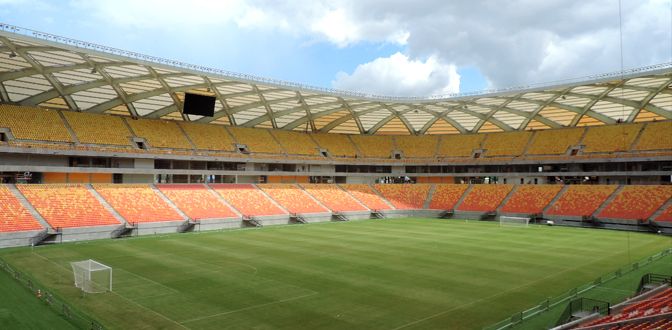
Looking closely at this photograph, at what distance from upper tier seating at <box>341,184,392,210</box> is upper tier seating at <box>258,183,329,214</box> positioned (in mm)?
8368

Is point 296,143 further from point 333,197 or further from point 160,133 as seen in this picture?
point 160,133

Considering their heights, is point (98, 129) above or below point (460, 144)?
below

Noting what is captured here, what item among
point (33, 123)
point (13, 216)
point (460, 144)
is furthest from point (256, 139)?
point (13, 216)

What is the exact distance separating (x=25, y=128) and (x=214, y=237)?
2295 centimetres

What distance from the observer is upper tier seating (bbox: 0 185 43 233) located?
3641 cm

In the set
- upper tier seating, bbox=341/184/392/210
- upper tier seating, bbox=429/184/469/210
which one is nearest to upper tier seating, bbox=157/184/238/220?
upper tier seating, bbox=341/184/392/210

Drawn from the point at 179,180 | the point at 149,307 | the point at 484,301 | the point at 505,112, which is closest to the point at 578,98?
the point at 505,112

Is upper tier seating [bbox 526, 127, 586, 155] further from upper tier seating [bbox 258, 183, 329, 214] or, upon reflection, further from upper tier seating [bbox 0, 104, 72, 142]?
upper tier seating [bbox 0, 104, 72, 142]

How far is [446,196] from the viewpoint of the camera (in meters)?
69.1

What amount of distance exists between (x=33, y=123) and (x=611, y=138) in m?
67.6

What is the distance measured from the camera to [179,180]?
58.8 m

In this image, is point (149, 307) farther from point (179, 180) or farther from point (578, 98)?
point (578, 98)

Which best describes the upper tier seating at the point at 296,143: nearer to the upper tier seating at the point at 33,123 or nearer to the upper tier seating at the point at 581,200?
the upper tier seating at the point at 33,123

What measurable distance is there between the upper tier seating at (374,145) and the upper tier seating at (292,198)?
16.2 meters
